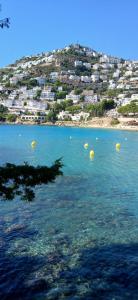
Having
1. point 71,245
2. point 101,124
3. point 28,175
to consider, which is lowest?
point 101,124

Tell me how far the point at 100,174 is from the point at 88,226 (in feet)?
63.3

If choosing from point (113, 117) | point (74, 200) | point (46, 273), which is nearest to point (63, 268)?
point (46, 273)

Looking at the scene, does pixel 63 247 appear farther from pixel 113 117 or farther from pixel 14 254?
pixel 113 117

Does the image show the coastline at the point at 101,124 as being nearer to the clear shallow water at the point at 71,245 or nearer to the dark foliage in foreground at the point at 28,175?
the clear shallow water at the point at 71,245

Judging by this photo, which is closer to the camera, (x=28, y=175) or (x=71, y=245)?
(x=28, y=175)

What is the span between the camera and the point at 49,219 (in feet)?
75.0

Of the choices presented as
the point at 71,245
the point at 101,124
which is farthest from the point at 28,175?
the point at 101,124

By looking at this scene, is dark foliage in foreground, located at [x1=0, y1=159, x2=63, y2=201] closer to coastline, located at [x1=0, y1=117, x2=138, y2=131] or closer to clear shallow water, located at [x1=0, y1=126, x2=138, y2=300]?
clear shallow water, located at [x1=0, y1=126, x2=138, y2=300]

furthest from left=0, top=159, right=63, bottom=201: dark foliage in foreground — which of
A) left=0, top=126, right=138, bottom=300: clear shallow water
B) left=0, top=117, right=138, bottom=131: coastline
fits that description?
left=0, top=117, right=138, bottom=131: coastline

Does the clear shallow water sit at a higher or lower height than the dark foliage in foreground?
lower

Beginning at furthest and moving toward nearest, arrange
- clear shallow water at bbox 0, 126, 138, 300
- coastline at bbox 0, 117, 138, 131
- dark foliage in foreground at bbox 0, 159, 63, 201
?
coastline at bbox 0, 117, 138, 131 → clear shallow water at bbox 0, 126, 138, 300 → dark foliage in foreground at bbox 0, 159, 63, 201

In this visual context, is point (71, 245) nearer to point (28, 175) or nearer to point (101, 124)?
point (28, 175)

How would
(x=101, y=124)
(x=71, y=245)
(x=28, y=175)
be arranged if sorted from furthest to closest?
(x=101, y=124), (x=71, y=245), (x=28, y=175)

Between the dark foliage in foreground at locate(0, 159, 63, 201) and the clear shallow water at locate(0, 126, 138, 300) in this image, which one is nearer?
the dark foliage in foreground at locate(0, 159, 63, 201)
